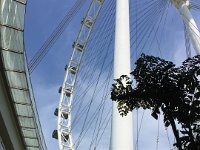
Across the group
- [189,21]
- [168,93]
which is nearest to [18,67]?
[168,93]

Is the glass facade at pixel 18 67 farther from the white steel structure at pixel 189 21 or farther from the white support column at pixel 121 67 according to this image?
the white steel structure at pixel 189 21

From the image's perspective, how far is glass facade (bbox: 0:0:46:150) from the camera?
1548cm

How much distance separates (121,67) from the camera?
16734mm

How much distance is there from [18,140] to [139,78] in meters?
14.1

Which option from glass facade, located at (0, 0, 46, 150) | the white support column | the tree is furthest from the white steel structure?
the tree

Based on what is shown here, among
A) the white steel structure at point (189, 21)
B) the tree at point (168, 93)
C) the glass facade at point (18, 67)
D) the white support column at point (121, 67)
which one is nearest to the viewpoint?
the tree at point (168, 93)

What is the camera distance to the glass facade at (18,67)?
1548 cm

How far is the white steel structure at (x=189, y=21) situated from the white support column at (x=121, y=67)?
798cm

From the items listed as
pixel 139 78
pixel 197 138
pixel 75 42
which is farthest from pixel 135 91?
pixel 75 42

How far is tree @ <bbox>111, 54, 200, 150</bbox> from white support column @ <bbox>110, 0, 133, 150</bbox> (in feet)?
22.7

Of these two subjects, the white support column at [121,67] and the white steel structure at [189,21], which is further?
the white steel structure at [189,21]

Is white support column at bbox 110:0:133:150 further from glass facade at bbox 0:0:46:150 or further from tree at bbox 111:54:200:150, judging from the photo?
tree at bbox 111:54:200:150

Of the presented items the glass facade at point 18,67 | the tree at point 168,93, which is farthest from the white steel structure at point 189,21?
the tree at point 168,93

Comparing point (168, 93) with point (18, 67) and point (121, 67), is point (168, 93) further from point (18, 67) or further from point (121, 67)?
point (18, 67)
